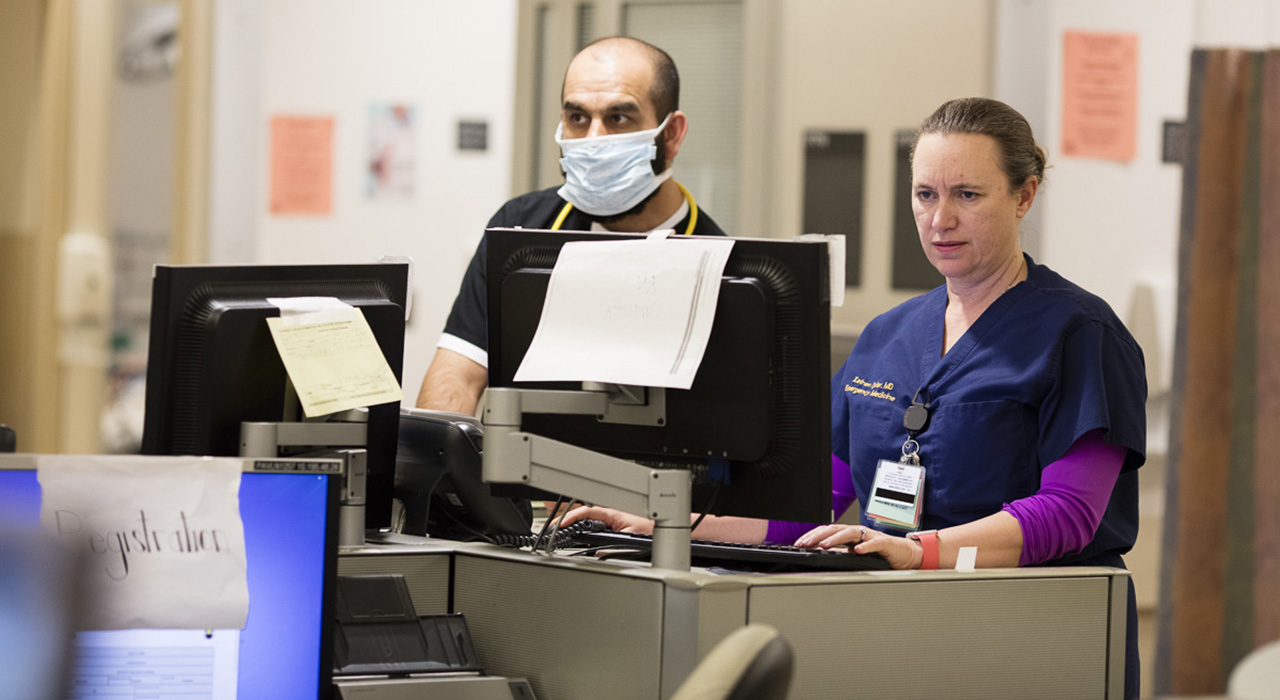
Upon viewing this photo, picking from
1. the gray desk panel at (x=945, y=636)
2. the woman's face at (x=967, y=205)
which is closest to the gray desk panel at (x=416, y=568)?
the gray desk panel at (x=945, y=636)

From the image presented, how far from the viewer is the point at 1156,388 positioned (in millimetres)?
3172

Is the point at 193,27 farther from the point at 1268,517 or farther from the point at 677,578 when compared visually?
the point at 1268,517

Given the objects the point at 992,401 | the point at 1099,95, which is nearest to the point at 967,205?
the point at 992,401

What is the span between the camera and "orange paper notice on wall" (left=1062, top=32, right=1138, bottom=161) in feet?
10.1

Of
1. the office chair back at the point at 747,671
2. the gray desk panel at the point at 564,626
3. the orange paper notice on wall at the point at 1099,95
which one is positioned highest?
the orange paper notice on wall at the point at 1099,95

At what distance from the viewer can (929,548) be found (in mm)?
1364

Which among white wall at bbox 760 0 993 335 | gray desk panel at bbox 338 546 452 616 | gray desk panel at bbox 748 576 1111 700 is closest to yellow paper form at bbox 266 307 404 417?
gray desk panel at bbox 338 546 452 616

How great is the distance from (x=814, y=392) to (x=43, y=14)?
312cm

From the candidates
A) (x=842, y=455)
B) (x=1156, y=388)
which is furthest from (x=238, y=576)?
(x=1156, y=388)

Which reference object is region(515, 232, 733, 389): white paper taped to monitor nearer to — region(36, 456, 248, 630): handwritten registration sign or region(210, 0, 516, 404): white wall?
region(36, 456, 248, 630): handwritten registration sign

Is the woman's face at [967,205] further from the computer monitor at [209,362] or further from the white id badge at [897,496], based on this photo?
the computer monitor at [209,362]

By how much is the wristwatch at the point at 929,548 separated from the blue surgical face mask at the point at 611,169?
1119mm

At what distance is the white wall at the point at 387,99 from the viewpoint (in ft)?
11.8

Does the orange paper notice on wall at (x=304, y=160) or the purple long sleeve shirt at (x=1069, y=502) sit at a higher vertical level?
the orange paper notice on wall at (x=304, y=160)
